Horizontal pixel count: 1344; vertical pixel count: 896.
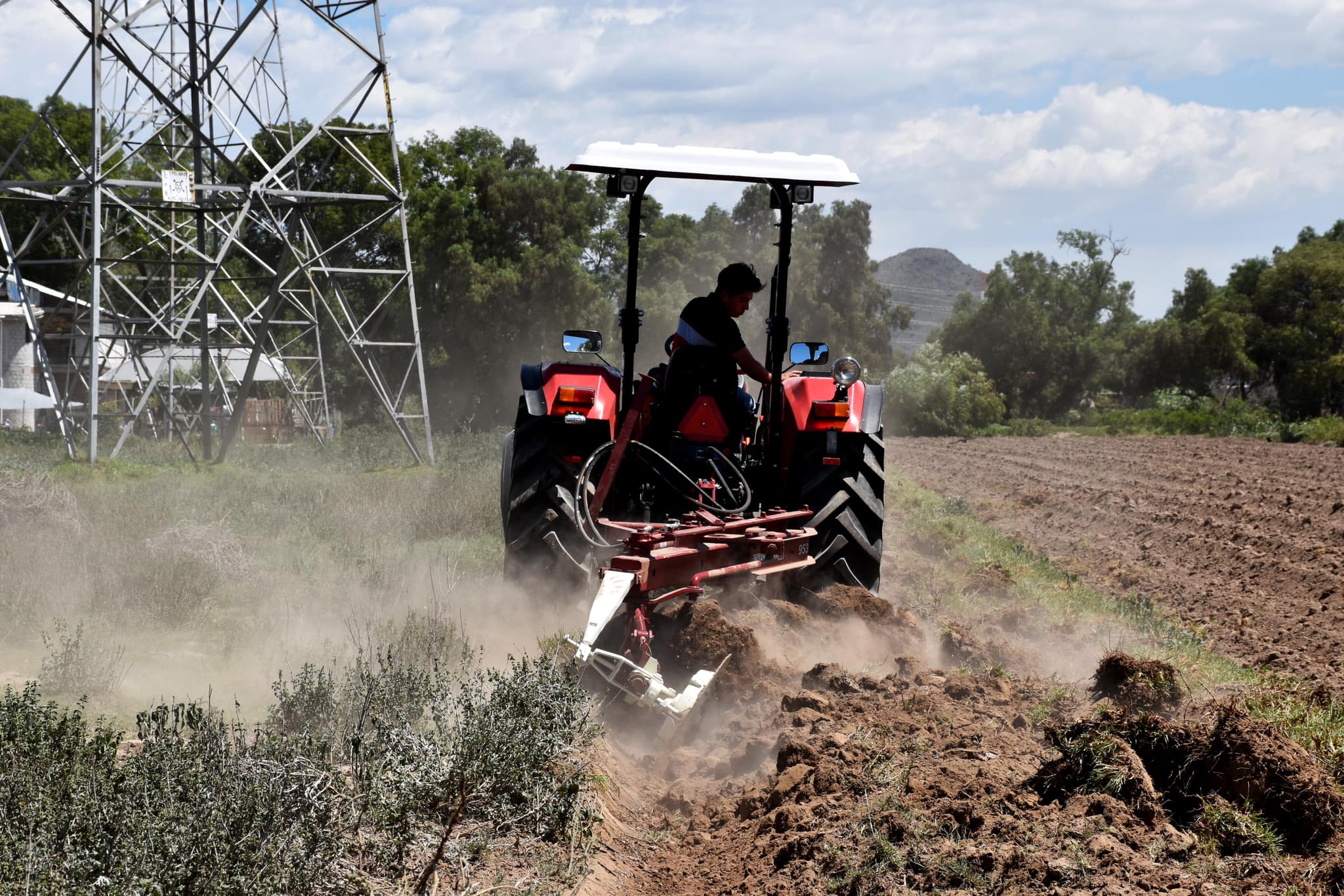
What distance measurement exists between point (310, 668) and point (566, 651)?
1.11 meters

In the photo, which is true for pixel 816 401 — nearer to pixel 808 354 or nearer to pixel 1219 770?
pixel 808 354

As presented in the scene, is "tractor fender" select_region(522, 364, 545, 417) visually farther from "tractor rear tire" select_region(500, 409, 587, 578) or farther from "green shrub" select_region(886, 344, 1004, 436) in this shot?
"green shrub" select_region(886, 344, 1004, 436)

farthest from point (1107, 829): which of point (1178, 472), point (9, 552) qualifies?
point (1178, 472)

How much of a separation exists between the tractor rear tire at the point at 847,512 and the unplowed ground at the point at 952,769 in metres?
0.26

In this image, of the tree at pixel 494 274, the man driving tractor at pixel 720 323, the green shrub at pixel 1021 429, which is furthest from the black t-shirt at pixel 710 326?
the green shrub at pixel 1021 429

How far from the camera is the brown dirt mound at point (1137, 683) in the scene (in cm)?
515

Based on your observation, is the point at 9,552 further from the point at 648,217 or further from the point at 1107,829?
the point at 648,217

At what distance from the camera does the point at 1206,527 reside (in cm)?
1290

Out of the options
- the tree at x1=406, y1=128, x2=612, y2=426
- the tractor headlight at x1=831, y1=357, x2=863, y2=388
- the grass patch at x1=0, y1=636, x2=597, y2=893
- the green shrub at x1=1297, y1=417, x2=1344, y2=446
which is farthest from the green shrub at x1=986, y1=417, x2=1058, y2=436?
the grass patch at x1=0, y1=636, x2=597, y2=893

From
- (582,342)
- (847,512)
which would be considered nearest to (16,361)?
(582,342)

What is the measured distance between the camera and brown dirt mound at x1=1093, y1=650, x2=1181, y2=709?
515cm

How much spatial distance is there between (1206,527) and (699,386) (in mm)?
8312

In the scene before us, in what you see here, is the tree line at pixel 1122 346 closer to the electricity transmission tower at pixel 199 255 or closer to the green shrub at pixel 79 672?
the electricity transmission tower at pixel 199 255

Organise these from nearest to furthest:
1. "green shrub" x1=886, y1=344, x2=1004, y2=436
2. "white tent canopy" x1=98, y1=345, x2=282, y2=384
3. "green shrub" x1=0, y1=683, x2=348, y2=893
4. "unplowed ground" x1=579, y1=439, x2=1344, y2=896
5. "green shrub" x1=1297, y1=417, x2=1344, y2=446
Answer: "green shrub" x1=0, y1=683, x2=348, y2=893 < "unplowed ground" x1=579, y1=439, x2=1344, y2=896 < "white tent canopy" x1=98, y1=345, x2=282, y2=384 < "green shrub" x1=1297, y1=417, x2=1344, y2=446 < "green shrub" x1=886, y1=344, x2=1004, y2=436
